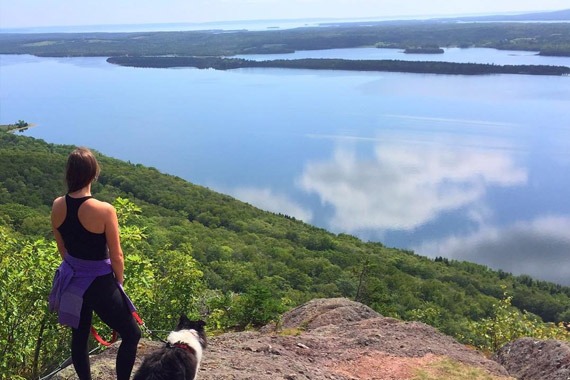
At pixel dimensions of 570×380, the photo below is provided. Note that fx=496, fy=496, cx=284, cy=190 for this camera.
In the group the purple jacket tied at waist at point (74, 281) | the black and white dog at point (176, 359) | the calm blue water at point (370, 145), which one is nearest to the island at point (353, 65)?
the calm blue water at point (370, 145)

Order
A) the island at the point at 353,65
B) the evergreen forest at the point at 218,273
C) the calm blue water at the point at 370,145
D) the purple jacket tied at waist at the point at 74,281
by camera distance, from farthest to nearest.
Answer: the island at the point at 353,65 < the calm blue water at the point at 370,145 < the evergreen forest at the point at 218,273 < the purple jacket tied at waist at the point at 74,281

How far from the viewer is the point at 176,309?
659cm

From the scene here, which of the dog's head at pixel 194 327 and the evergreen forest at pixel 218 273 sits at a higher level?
the dog's head at pixel 194 327

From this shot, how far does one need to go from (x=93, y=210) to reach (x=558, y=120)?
232 ft

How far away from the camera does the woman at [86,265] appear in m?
2.75

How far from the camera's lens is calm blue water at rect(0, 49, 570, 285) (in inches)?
1505

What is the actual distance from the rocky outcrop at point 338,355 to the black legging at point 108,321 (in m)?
→ 0.92

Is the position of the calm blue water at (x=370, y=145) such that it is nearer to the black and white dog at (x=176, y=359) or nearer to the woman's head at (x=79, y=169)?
the black and white dog at (x=176, y=359)

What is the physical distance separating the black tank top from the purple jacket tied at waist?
4cm

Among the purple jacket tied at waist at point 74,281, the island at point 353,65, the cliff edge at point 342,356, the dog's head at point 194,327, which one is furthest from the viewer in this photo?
the island at point 353,65

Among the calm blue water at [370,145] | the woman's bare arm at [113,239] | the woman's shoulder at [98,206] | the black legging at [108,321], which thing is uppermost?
the woman's shoulder at [98,206]

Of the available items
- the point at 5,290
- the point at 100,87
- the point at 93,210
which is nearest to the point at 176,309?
the point at 5,290

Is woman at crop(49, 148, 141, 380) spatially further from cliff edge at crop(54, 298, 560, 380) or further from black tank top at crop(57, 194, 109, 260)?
cliff edge at crop(54, 298, 560, 380)

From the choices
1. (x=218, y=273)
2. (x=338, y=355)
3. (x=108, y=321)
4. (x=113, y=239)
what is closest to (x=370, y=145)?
(x=218, y=273)
